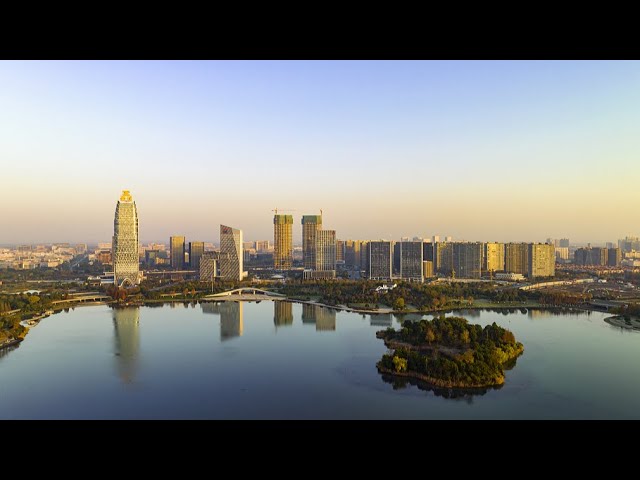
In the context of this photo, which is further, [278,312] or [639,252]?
[639,252]

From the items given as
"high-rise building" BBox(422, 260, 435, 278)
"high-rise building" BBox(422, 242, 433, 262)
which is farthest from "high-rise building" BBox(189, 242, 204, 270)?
"high-rise building" BBox(422, 260, 435, 278)

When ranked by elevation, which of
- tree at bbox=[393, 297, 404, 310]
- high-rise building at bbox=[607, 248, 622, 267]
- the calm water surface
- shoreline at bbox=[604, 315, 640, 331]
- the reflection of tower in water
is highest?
high-rise building at bbox=[607, 248, 622, 267]

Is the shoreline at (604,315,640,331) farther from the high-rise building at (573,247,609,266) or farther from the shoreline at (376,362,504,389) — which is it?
the high-rise building at (573,247,609,266)

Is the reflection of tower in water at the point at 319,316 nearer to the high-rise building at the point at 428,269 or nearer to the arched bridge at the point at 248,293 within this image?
the arched bridge at the point at 248,293

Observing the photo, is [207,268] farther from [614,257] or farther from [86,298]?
[614,257]

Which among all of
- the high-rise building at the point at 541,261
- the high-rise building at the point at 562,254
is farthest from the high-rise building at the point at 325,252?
the high-rise building at the point at 562,254
